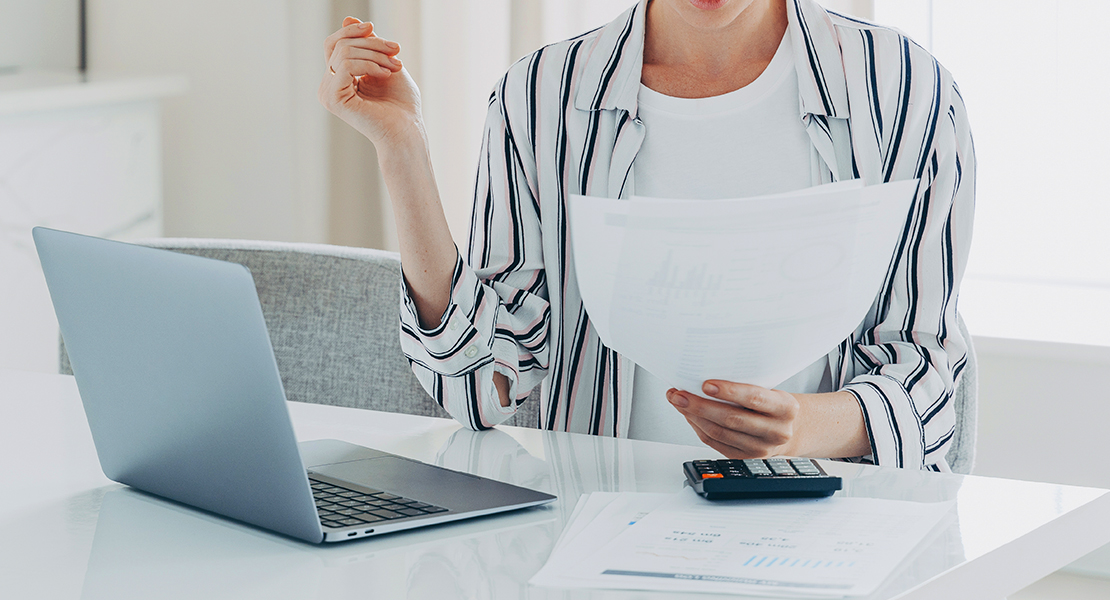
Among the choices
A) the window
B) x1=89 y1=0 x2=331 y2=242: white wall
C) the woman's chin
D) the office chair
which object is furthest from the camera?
x1=89 y1=0 x2=331 y2=242: white wall

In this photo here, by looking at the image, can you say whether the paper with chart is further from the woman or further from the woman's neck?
the woman's neck

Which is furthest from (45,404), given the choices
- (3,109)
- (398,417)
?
(3,109)

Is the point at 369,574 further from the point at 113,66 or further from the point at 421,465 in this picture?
the point at 113,66

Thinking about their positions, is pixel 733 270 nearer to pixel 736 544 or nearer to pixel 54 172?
pixel 736 544

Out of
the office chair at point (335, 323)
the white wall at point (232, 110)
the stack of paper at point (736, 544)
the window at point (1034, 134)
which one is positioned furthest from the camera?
the white wall at point (232, 110)

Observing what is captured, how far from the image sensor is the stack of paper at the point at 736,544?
625mm

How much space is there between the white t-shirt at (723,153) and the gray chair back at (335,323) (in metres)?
0.34

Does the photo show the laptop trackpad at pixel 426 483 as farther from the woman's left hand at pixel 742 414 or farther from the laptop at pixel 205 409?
the woman's left hand at pixel 742 414

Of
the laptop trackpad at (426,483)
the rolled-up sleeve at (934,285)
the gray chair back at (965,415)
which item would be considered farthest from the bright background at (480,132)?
the laptop trackpad at (426,483)

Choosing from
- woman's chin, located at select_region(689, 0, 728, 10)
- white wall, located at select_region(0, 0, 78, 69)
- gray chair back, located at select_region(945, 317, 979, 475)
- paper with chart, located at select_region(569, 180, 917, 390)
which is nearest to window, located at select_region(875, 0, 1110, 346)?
gray chair back, located at select_region(945, 317, 979, 475)

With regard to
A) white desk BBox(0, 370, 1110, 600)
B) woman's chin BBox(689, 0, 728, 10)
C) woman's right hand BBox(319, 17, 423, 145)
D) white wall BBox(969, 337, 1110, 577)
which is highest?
woman's chin BBox(689, 0, 728, 10)

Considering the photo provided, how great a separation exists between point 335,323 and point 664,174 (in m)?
0.48

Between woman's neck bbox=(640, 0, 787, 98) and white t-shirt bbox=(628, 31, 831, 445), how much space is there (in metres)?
0.02

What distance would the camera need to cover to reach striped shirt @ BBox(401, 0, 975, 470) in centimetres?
106
